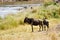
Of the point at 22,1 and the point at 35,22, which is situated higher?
the point at 35,22

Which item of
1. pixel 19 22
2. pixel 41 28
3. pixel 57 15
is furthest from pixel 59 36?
pixel 57 15

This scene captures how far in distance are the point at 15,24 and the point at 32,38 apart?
6841 mm

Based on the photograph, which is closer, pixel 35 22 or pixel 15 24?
pixel 35 22

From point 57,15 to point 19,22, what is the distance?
228 inches

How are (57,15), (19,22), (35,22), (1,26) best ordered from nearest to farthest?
(35,22) < (1,26) < (19,22) < (57,15)

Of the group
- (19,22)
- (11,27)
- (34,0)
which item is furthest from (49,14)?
(34,0)

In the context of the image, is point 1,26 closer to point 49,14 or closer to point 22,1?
point 49,14

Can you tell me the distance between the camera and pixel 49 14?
27.8 meters

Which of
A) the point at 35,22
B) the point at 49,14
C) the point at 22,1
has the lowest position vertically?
the point at 22,1

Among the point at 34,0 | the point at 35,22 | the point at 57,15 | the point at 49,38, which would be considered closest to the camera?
the point at 49,38

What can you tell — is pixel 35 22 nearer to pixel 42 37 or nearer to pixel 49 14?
pixel 42 37

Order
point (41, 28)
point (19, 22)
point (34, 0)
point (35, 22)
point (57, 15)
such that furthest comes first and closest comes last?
1. point (34, 0)
2. point (57, 15)
3. point (19, 22)
4. point (41, 28)
5. point (35, 22)

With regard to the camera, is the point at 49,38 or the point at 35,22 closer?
the point at 49,38

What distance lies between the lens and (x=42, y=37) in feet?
46.1
